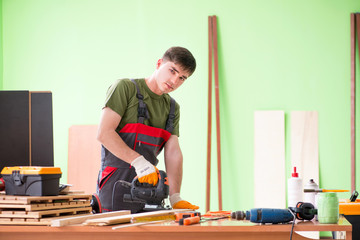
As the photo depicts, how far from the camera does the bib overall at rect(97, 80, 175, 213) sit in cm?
265

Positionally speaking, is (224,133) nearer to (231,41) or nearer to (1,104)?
(231,41)

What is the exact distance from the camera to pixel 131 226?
1.82m

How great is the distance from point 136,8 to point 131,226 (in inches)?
134

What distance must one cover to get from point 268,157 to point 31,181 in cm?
303

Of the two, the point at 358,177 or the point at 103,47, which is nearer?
the point at 358,177

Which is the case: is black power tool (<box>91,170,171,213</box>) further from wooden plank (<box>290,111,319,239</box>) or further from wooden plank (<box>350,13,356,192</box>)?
wooden plank (<box>350,13,356,192</box>)

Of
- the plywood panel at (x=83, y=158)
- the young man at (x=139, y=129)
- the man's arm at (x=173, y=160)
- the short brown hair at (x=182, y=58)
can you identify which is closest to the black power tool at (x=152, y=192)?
the young man at (x=139, y=129)

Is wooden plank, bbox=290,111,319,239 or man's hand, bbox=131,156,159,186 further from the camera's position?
wooden plank, bbox=290,111,319,239

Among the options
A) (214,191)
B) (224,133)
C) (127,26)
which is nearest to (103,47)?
(127,26)

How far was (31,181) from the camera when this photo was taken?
1946mm

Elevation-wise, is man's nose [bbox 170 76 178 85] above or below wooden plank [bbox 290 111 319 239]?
above

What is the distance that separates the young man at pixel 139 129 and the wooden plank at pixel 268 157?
1.79 metres

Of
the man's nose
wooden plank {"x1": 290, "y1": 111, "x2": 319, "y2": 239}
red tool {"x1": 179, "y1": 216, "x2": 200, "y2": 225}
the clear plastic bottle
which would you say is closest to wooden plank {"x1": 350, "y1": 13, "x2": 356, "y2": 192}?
wooden plank {"x1": 290, "y1": 111, "x2": 319, "y2": 239}

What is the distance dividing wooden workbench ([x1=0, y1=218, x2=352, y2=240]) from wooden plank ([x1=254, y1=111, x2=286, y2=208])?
2702mm
